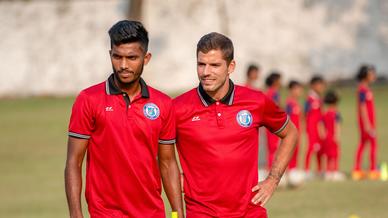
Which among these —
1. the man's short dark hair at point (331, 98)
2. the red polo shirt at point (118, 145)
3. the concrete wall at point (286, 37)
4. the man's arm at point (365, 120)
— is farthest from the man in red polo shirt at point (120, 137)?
the concrete wall at point (286, 37)

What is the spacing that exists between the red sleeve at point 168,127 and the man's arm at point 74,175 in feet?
2.13

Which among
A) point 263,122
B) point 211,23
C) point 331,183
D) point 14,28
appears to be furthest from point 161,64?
point 263,122

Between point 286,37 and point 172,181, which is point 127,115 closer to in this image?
point 172,181

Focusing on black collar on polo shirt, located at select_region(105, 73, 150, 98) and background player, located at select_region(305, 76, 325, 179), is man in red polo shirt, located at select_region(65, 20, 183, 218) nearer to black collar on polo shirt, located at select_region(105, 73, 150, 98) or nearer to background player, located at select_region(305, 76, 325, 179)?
black collar on polo shirt, located at select_region(105, 73, 150, 98)

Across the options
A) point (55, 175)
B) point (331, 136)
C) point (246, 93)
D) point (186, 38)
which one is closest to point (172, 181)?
point (246, 93)

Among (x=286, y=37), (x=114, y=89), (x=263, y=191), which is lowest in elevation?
(x=263, y=191)

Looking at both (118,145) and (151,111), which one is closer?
(118,145)

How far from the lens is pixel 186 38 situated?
46969 mm

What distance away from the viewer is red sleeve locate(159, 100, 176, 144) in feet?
29.3

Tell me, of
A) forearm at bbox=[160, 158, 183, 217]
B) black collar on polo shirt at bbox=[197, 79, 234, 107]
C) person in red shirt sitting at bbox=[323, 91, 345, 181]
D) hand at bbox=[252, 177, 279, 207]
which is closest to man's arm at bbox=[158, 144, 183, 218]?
forearm at bbox=[160, 158, 183, 217]

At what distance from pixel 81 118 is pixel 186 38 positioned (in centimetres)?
3854

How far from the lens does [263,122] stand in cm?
977

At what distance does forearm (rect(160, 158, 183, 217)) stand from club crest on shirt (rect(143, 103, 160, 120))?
0.44 metres

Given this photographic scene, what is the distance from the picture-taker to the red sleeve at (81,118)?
8547 mm
